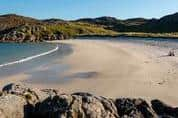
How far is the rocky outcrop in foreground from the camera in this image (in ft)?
39.7

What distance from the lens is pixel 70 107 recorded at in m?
12.1

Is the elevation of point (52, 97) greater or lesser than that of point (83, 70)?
greater

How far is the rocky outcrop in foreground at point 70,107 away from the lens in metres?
12.1

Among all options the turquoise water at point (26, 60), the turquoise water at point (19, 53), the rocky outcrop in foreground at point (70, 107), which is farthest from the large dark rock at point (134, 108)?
the turquoise water at point (19, 53)

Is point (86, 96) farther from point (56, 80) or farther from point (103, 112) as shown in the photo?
point (56, 80)

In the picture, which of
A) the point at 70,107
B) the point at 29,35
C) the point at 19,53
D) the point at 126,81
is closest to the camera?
the point at 70,107

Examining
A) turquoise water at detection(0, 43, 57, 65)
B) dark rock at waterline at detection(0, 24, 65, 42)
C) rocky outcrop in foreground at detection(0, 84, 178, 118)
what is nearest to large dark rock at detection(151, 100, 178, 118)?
rocky outcrop in foreground at detection(0, 84, 178, 118)

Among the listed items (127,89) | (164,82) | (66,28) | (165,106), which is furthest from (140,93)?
(66,28)

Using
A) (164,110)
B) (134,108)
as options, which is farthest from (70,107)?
(164,110)

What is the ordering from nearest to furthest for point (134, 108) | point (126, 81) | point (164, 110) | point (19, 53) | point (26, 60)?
1. point (134, 108)
2. point (164, 110)
3. point (126, 81)
4. point (26, 60)
5. point (19, 53)

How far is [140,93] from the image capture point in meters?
21.1

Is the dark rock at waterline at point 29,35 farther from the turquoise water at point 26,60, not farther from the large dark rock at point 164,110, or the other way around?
the large dark rock at point 164,110

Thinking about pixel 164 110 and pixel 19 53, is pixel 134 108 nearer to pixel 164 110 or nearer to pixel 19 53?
pixel 164 110

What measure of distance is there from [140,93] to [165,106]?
→ 7009 millimetres
